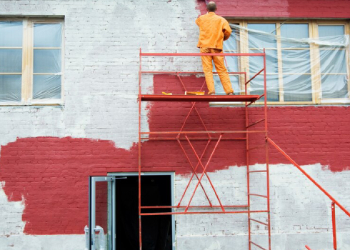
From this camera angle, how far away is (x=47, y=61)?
24.4 feet

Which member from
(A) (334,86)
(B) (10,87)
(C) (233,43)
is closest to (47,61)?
(B) (10,87)

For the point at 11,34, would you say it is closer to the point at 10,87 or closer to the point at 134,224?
the point at 10,87

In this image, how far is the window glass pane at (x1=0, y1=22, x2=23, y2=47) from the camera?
7426 millimetres

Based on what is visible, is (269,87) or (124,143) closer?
(124,143)

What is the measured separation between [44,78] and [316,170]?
17.2ft

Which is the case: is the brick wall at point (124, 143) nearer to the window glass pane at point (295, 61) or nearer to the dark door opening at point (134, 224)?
the window glass pane at point (295, 61)

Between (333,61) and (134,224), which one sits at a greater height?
(333,61)

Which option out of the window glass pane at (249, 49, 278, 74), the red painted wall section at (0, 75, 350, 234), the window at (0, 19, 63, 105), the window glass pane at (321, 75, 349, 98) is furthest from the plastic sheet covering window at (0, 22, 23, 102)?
the window glass pane at (321, 75, 349, 98)

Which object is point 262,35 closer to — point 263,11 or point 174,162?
point 263,11

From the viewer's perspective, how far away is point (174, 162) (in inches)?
283

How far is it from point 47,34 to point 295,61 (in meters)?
4.71

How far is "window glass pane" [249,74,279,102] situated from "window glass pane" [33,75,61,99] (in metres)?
3.58

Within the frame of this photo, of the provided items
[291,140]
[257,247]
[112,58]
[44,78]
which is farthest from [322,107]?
[44,78]

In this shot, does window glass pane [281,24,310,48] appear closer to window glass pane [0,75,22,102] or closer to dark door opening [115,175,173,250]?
dark door opening [115,175,173,250]
